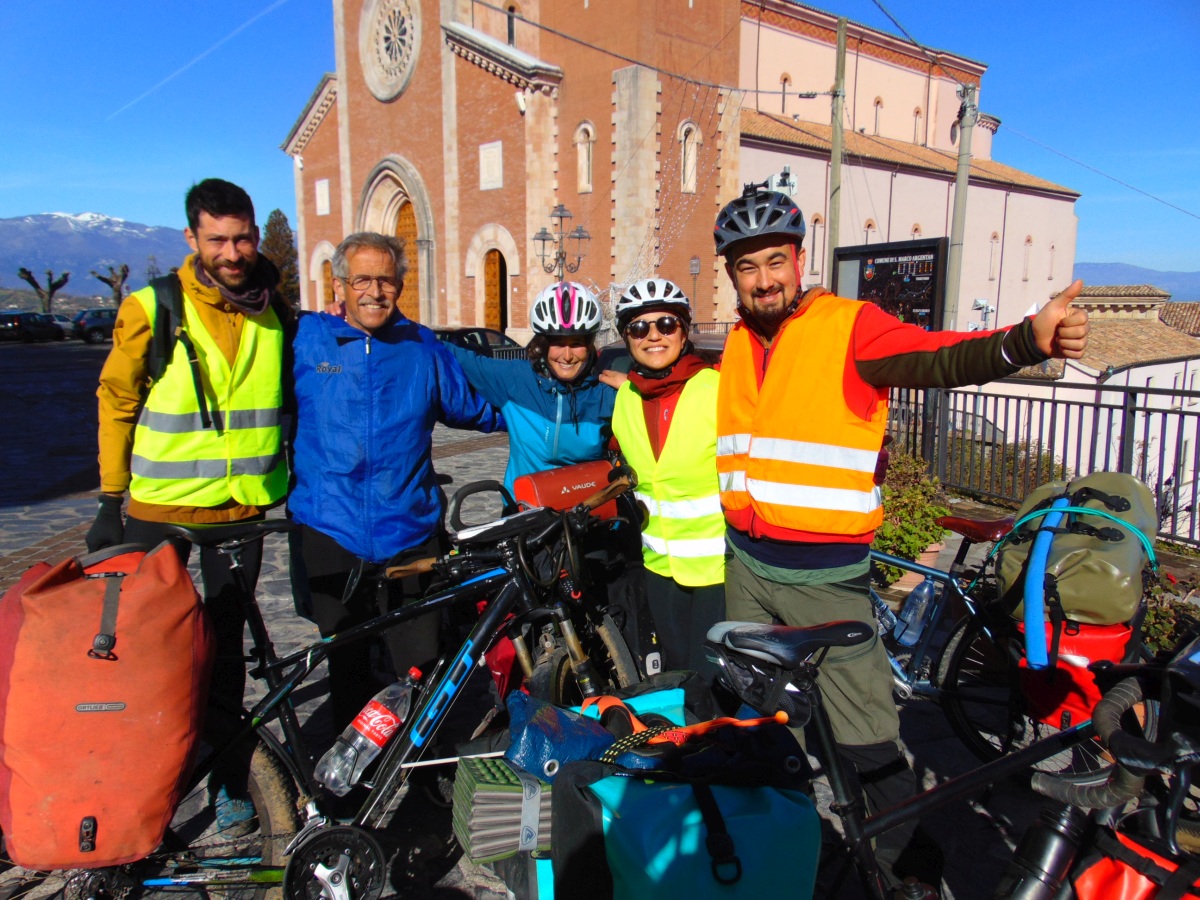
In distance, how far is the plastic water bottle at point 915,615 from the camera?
162 inches

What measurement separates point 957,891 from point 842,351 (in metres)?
2.03

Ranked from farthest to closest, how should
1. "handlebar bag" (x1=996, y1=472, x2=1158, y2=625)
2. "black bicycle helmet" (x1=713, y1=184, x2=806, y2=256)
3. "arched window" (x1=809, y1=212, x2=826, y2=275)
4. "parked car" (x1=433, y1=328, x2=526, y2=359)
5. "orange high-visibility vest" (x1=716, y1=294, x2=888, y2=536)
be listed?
1. "arched window" (x1=809, y1=212, x2=826, y2=275)
2. "parked car" (x1=433, y1=328, x2=526, y2=359)
3. "handlebar bag" (x1=996, y1=472, x2=1158, y2=625)
4. "black bicycle helmet" (x1=713, y1=184, x2=806, y2=256)
5. "orange high-visibility vest" (x1=716, y1=294, x2=888, y2=536)

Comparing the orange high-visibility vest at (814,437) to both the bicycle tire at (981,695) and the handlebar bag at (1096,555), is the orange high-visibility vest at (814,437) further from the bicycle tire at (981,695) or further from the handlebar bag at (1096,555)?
the bicycle tire at (981,695)

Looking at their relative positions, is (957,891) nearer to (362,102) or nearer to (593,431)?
(593,431)

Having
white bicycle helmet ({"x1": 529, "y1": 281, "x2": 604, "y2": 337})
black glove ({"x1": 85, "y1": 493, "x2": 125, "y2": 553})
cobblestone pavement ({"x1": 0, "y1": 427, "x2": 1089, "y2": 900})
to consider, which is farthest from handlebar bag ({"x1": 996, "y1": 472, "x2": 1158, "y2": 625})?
black glove ({"x1": 85, "y1": 493, "x2": 125, "y2": 553})

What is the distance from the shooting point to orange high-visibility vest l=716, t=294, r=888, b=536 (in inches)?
101

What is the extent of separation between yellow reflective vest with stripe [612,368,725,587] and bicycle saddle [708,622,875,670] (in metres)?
0.96

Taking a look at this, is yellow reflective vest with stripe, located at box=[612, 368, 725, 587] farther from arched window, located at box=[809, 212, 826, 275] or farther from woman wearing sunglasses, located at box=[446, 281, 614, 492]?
arched window, located at box=[809, 212, 826, 275]

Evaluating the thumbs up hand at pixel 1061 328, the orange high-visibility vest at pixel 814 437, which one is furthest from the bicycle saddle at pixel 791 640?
the thumbs up hand at pixel 1061 328

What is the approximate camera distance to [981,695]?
3869 mm

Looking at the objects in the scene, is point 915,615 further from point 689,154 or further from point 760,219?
point 689,154

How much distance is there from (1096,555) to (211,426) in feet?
11.2

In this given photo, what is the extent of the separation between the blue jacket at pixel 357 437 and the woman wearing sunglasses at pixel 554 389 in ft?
1.46

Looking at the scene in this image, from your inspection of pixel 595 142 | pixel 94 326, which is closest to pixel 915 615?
pixel 595 142
